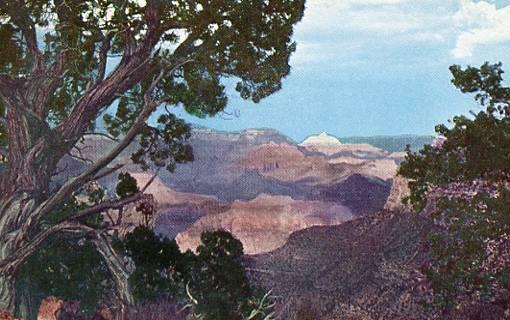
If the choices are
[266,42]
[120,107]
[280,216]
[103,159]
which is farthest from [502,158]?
[280,216]

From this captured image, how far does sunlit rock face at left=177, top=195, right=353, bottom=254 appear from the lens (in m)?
16.9

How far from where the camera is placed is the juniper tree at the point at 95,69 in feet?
36.8

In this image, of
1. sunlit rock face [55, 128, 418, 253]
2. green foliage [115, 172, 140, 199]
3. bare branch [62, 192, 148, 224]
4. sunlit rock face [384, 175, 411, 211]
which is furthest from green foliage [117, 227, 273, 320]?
sunlit rock face [384, 175, 411, 211]

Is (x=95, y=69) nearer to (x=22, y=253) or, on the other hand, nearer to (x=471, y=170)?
(x=22, y=253)

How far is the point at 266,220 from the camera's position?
57.0 ft

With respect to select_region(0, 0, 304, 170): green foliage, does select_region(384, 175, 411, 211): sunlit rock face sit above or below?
below

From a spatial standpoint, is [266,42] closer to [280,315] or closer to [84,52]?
[84,52]

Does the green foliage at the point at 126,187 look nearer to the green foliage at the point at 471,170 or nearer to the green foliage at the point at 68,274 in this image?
the green foliage at the point at 68,274

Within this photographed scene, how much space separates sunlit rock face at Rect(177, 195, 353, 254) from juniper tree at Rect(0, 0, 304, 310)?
4866mm

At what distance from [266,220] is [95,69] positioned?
6081 millimetres

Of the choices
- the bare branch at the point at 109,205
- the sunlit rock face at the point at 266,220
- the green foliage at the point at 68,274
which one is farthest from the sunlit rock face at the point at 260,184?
the bare branch at the point at 109,205

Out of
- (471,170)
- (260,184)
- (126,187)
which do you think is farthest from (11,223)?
(260,184)

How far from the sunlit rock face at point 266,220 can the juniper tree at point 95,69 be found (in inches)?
192

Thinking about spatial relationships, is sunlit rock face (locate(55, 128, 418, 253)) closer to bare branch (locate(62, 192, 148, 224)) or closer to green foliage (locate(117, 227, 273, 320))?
bare branch (locate(62, 192, 148, 224))
